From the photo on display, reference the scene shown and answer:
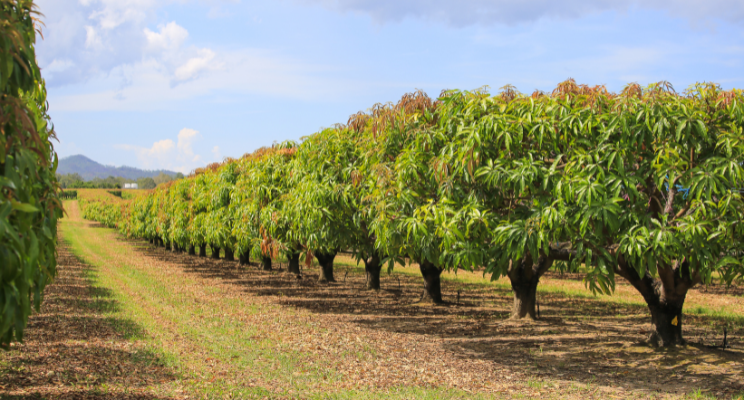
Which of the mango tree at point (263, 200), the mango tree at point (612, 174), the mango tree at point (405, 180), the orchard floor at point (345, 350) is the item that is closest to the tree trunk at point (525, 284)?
the orchard floor at point (345, 350)

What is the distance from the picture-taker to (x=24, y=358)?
31.6 ft

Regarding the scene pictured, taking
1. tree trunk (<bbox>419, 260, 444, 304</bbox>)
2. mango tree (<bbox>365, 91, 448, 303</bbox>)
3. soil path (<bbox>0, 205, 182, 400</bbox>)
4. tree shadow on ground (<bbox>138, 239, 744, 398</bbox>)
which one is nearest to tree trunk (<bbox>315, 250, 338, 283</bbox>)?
tree shadow on ground (<bbox>138, 239, 744, 398</bbox>)

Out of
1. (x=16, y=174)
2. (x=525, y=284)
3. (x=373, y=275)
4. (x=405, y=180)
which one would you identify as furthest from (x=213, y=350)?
(x=373, y=275)

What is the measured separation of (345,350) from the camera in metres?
11.6

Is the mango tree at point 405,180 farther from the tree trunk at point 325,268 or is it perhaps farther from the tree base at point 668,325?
the tree trunk at point 325,268

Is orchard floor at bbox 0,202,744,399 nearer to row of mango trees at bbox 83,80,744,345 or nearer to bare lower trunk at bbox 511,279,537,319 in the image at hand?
bare lower trunk at bbox 511,279,537,319

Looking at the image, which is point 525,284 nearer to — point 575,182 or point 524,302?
point 524,302

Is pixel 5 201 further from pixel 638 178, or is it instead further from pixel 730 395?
pixel 730 395

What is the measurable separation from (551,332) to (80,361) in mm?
11544

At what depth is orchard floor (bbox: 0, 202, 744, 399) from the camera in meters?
8.66

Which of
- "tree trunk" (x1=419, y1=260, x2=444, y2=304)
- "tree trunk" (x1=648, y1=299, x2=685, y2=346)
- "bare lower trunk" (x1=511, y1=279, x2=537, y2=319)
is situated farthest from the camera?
"tree trunk" (x1=419, y1=260, x2=444, y2=304)

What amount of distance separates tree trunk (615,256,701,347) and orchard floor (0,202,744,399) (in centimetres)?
37

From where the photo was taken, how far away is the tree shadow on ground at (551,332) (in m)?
9.78

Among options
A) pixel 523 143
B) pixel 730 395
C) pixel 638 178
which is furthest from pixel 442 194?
pixel 730 395
